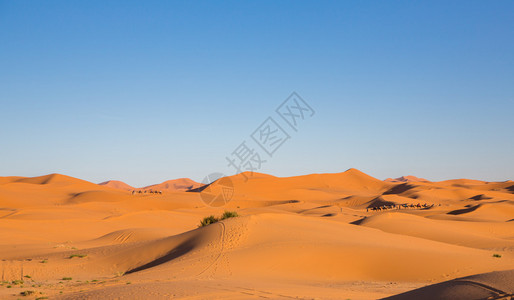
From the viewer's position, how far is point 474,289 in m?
6.23

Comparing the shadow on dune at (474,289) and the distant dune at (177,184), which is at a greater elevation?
the distant dune at (177,184)

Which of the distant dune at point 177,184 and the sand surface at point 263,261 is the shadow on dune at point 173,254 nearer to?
the sand surface at point 263,261

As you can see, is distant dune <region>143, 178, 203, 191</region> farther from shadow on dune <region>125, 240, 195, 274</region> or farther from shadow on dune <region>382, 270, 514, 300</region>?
shadow on dune <region>382, 270, 514, 300</region>

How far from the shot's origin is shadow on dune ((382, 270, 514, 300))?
19.4 ft

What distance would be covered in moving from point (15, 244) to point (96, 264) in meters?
8.76

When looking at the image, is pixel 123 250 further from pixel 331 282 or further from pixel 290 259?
pixel 331 282

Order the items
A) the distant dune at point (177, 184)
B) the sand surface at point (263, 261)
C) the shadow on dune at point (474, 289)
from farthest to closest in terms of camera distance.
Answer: the distant dune at point (177, 184)
the sand surface at point (263, 261)
the shadow on dune at point (474, 289)

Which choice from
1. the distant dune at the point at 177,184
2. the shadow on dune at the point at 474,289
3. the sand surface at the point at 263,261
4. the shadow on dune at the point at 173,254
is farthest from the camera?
the distant dune at the point at 177,184

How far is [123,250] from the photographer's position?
19.0m

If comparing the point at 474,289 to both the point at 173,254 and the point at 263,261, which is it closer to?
the point at 263,261

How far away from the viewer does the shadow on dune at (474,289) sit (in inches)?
233

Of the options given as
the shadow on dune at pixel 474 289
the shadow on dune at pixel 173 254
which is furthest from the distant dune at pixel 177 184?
the shadow on dune at pixel 474 289

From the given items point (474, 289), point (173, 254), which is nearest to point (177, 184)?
point (173, 254)

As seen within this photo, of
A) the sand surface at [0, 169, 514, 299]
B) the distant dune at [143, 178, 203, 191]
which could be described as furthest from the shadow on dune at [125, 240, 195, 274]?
the distant dune at [143, 178, 203, 191]
